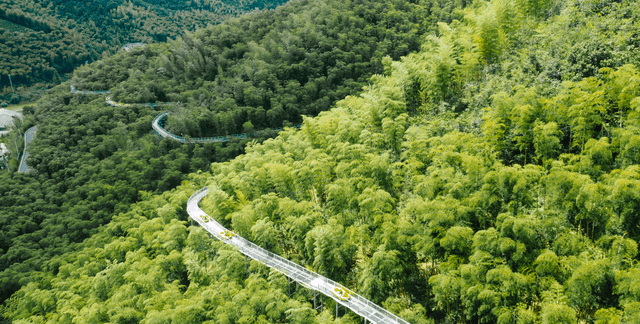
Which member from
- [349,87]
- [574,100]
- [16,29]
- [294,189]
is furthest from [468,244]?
[16,29]

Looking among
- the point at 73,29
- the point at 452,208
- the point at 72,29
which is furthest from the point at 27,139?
the point at 452,208

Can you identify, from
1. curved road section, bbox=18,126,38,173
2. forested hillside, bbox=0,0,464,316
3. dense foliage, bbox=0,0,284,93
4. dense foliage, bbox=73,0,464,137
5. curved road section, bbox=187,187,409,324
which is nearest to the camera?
curved road section, bbox=187,187,409,324

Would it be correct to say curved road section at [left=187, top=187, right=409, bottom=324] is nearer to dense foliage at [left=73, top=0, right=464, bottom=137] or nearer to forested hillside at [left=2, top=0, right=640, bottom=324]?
forested hillside at [left=2, top=0, right=640, bottom=324]

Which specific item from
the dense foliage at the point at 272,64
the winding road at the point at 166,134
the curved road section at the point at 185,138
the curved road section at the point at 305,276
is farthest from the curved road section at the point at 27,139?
the curved road section at the point at 305,276

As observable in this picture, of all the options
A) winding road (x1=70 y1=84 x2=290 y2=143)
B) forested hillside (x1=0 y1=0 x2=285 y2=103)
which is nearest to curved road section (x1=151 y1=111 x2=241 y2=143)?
winding road (x1=70 y1=84 x2=290 y2=143)

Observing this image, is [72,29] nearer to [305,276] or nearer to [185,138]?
[185,138]
